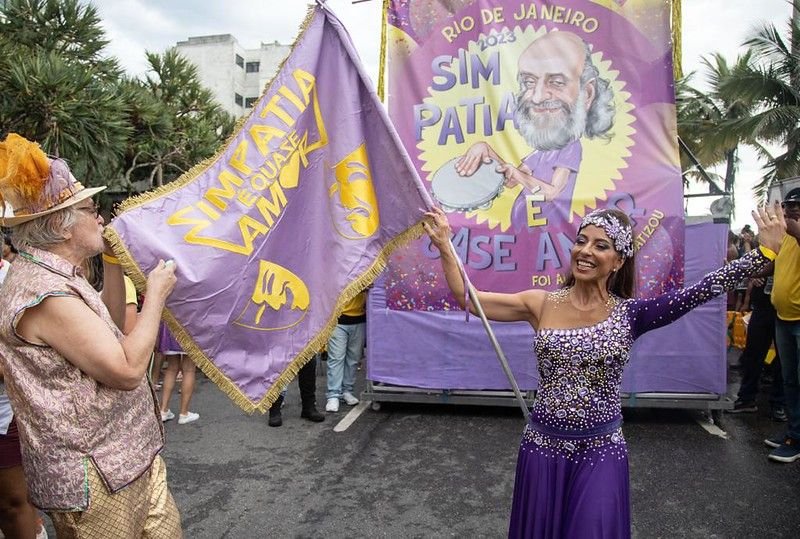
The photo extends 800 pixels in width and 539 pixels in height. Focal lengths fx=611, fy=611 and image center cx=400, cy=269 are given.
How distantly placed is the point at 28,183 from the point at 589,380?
81.8 inches

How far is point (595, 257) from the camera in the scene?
2.46 meters

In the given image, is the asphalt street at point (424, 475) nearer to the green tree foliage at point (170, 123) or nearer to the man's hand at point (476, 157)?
the man's hand at point (476, 157)

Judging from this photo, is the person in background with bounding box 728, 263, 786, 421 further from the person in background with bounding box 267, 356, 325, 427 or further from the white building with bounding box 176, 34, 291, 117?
the white building with bounding box 176, 34, 291, 117

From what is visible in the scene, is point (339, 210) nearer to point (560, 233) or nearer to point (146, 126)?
point (560, 233)

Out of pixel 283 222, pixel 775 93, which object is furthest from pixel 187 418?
pixel 775 93

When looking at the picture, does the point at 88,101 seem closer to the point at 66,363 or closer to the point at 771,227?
the point at 66,363

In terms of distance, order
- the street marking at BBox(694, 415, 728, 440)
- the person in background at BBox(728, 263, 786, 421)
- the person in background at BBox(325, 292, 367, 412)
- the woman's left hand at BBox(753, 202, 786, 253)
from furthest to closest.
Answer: the person in background at BBox(325, 292, 367, 412) → the person in background at BBox(728, 263, 786, 421) → the street marking at BBox(694, 415, 728, 440) → the woman's left hand at BBox(753, 202, 786, 253)

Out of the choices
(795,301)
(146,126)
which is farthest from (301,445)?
(146,126)

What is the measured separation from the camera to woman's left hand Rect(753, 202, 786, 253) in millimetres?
2467

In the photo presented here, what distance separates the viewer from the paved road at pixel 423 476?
3.69 meters

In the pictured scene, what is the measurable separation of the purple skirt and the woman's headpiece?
74cm

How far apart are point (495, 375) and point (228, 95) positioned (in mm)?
46133

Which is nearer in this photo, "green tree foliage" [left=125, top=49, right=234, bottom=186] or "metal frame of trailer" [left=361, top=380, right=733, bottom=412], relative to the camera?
"metal frame of trailer" [left=361, top=380, right=733, bottom=412]

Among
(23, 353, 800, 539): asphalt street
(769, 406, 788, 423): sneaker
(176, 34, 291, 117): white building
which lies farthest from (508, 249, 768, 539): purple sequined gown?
(176, 34, 291, 117): white building
